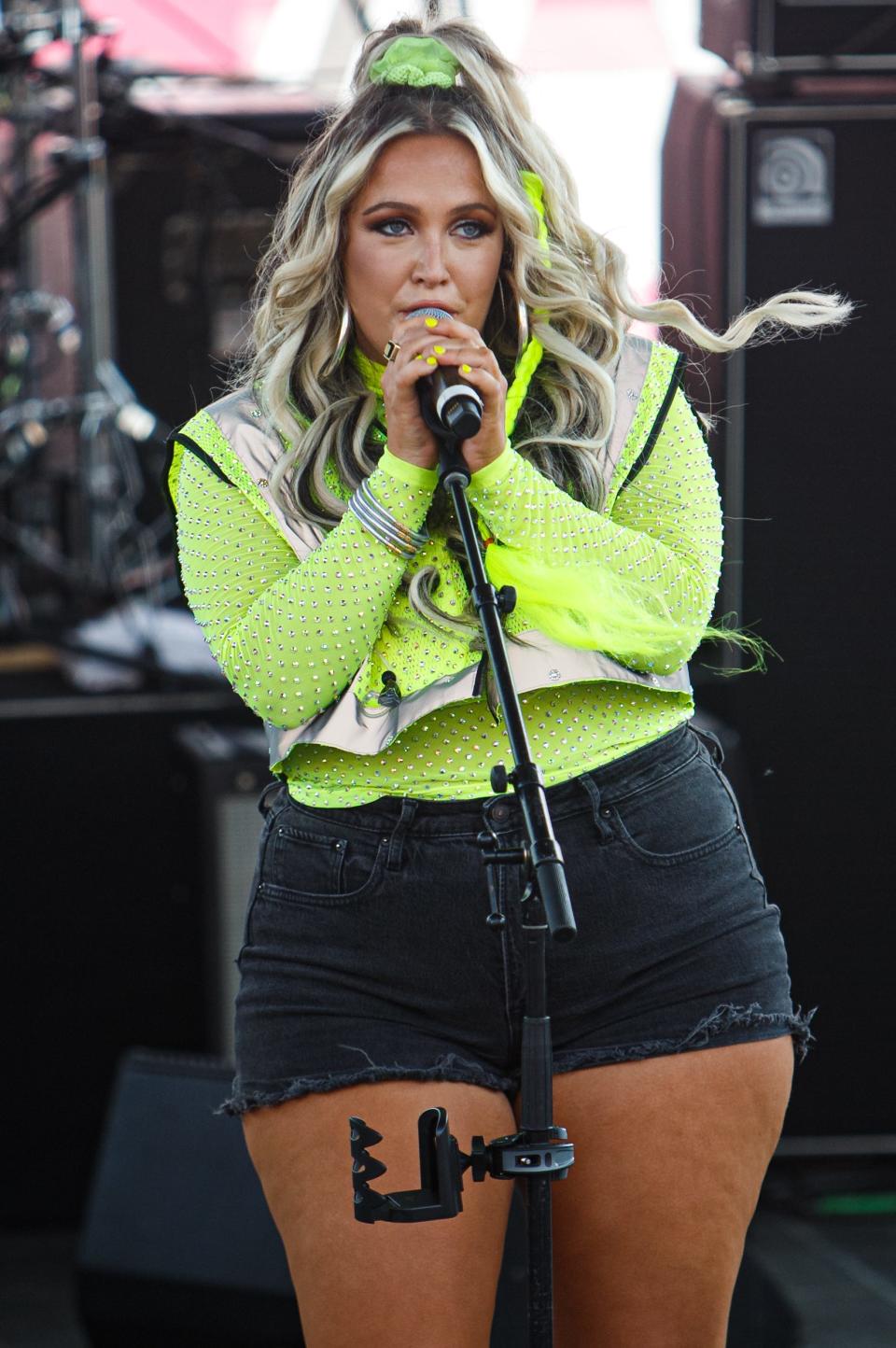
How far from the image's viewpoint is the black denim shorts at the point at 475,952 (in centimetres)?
137

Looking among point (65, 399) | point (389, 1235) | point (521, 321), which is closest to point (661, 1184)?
point (389, 1235)

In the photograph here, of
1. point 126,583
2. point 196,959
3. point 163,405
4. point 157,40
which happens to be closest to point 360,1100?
point 196,959

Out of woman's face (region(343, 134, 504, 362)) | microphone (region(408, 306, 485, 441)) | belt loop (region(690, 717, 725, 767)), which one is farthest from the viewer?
belt loop (region(690, 717, 725, 767))

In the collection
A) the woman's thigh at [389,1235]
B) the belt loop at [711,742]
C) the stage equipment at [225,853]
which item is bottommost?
the stage equipment at [225,853]

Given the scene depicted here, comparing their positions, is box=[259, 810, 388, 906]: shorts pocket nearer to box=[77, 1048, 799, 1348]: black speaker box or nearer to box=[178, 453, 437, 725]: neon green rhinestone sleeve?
box=[178, 453, 437, 725]: neon green rhinestone sleeve

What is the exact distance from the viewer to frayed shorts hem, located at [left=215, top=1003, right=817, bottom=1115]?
4.44 ft

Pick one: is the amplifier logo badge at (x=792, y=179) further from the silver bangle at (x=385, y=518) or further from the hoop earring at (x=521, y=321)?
the silver bangle at (x=385, y=518)

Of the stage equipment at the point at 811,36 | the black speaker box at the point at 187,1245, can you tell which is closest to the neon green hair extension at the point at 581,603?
the black speaker box at the point at 187,1245

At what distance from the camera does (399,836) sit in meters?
1.39

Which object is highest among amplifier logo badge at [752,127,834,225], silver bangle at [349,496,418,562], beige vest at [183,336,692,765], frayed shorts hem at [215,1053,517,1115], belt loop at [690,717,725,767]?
amplifier logo badge at [752,127,834,225]

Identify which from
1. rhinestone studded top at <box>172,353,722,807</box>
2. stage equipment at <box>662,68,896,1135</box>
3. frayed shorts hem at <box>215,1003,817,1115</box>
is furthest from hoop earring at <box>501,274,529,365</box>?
stage equipment at <box>662,68,896,1135</box>

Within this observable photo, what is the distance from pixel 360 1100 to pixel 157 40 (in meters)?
4.88

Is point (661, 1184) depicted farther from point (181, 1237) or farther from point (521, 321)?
point (181, 1237)

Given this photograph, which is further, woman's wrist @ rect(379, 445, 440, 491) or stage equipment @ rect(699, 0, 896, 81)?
stage equipment @ rect(699, 0, 896, 81)
